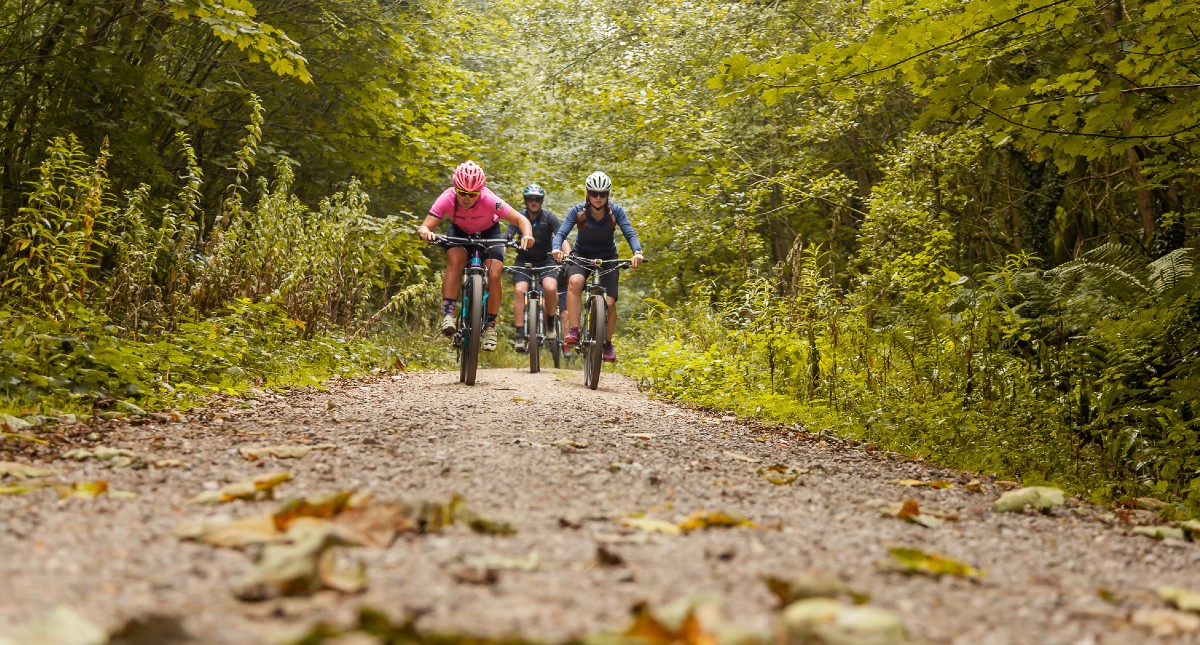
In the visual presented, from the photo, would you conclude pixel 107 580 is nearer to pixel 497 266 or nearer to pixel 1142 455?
pixel 1142 455

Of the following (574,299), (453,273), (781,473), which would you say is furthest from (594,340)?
(781,473)

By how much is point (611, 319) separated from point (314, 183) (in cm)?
799

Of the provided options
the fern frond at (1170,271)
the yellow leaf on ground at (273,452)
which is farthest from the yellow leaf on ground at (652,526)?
the fern frond at (1170,271)

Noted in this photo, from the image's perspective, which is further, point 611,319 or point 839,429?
point 611,319

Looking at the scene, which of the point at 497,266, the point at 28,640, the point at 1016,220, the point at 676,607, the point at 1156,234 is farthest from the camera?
the point at 1016,220

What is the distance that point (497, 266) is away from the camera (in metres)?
9.56

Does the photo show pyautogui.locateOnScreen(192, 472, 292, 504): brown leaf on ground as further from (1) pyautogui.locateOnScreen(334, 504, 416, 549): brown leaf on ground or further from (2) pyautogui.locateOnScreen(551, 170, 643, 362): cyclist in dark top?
(2) pyautogui.locateOnScreen(551, 170, 643, 362): cyclist in dark top

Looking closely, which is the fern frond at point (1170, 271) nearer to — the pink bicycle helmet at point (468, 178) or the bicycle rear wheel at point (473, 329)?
the bicycle rear wheel at point (473, 329)

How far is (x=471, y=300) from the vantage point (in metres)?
9.20

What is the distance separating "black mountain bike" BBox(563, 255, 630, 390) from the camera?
9930 millimetres

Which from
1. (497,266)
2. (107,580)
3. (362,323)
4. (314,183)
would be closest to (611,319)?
(497,266)

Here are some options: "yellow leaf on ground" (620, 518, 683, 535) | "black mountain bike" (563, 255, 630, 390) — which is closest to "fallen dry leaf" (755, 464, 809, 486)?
"yellow leaf on ground" (620, 518, 683, 535)

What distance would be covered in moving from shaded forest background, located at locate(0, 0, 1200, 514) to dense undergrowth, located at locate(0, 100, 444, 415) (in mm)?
34

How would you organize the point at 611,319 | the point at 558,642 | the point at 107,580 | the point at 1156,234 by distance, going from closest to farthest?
the point at 558,642
the point at 107,580
the point at 1156,234
the point at 611,319
